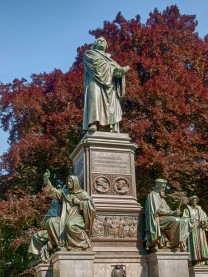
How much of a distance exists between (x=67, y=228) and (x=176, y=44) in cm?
1690

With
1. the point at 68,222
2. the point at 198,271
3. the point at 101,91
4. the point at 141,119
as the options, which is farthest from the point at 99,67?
the point at 141,119

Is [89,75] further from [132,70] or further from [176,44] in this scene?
[176,44]

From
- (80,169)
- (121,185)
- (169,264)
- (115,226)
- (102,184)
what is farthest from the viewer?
(80,169)

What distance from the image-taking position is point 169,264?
10102 millimetres

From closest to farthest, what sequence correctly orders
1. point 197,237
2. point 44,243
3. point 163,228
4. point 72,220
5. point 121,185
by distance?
point 72,220 < point 163,228 < point 44,243 < point 121,185 < point 197,237

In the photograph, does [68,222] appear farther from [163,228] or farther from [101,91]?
[101,91]

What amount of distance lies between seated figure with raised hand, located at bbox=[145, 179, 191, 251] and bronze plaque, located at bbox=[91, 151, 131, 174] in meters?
1.24

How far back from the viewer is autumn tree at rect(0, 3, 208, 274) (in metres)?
19.5

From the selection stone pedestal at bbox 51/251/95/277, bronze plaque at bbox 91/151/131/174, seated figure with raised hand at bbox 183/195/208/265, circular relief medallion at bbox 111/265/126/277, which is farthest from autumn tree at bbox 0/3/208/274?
stone pedestal at bbox 51/251/95/277

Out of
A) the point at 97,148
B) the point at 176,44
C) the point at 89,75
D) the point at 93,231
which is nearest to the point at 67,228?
the point at 93,231

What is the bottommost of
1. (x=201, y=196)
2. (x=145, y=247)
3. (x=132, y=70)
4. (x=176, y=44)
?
(x=145, y=247)

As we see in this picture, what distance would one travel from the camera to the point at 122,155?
1174cm

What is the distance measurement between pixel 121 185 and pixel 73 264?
2627mm

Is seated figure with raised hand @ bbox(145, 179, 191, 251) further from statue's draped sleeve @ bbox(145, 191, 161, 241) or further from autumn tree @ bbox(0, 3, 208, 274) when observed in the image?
autumn tree @ bbox(0, 3, 208, 274)
